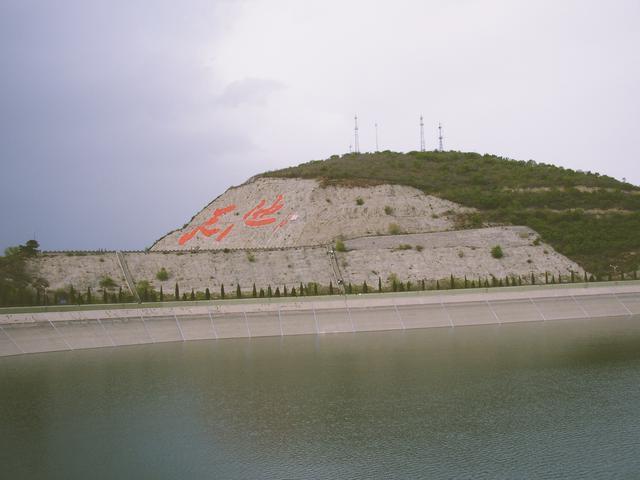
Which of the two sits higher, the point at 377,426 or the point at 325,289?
the point at 325,289

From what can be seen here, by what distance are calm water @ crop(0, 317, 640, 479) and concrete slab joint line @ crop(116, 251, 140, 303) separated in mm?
11356

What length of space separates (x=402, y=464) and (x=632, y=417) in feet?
26.5

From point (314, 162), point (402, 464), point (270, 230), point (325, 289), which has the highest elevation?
point (314, 162)

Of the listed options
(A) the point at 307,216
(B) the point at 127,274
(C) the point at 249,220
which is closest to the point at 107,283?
(B) the point at 127,274

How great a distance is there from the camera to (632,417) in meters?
19.8

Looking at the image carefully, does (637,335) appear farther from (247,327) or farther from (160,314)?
(160,314)

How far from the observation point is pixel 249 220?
214 ft

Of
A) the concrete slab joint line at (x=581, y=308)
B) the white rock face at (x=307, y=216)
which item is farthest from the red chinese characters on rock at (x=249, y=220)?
the concrete slab joint line at (x=581, y=308)

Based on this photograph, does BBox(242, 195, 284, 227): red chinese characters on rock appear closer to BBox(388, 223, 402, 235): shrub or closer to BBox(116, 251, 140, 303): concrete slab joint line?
BBox(388, 223, 402, 235): shrub

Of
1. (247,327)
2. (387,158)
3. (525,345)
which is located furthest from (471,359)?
(387,158)

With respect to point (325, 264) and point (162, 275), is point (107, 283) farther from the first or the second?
point (325, 264)

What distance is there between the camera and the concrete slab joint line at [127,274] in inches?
1763

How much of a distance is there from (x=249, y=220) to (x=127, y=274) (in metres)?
19.7

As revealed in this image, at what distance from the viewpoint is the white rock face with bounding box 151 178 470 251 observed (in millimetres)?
59656
